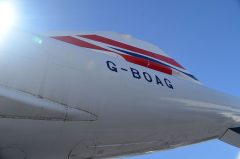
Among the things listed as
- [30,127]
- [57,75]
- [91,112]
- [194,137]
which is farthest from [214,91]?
[30,127]

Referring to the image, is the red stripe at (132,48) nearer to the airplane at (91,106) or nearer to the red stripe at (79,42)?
the red stripe at (79,42)

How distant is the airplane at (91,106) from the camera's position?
4.27 metres

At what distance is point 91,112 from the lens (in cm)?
461

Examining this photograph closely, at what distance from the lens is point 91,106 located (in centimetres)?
462

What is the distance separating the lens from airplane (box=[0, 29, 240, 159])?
168 inches

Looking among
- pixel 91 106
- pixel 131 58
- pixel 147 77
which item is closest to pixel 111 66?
pixel 147 77

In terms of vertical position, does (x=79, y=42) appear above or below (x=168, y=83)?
above

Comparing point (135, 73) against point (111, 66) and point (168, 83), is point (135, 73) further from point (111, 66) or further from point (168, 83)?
point (168, 83)

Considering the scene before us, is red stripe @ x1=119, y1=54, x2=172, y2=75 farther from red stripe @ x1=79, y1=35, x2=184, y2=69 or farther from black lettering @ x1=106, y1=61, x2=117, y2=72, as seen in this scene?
black lettering @ x1=106, y1=61, x2=117, y2=72

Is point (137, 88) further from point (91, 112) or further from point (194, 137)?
point (194, 137)

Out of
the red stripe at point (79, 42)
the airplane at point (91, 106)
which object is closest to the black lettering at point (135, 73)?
the airplane at point (91, 106)

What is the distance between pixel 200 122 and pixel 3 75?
9.93 ft

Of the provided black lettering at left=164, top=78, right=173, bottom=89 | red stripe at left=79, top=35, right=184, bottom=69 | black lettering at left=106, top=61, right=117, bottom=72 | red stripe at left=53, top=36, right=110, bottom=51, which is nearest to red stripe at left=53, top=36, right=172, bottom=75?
red stripe at left=53, top=36, right=110, bottom=51

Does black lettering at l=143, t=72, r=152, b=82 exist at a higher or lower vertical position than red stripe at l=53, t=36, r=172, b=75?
lower
